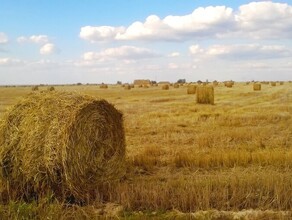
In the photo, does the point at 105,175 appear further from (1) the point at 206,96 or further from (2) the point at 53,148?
(1) the point at 206,96

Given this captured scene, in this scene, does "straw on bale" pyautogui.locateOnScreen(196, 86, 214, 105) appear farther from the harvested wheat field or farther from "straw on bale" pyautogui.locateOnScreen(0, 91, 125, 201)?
"straw on bale" pyautogui.locateOnScreen(0, 91, 125, 201)

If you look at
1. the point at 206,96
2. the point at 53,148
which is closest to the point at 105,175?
the point at 53,148

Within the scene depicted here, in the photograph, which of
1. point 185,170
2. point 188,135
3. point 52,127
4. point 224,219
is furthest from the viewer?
point 188,135

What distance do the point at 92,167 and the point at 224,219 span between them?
8.75 ft

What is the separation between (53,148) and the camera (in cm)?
717

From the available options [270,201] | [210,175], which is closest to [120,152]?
[210,175]

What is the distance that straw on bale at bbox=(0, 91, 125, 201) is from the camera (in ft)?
23.5

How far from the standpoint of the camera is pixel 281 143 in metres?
12.0

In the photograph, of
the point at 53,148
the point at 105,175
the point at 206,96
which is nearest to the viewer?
the point at 53,148

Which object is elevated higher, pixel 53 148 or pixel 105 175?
pixel 53 148

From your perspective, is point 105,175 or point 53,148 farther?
point 105,175

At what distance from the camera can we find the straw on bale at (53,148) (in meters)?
7.16

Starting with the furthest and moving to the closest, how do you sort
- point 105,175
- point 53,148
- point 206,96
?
point 206,96 < point 105,175 < point 53,148

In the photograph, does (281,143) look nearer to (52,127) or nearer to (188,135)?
(188,135)
